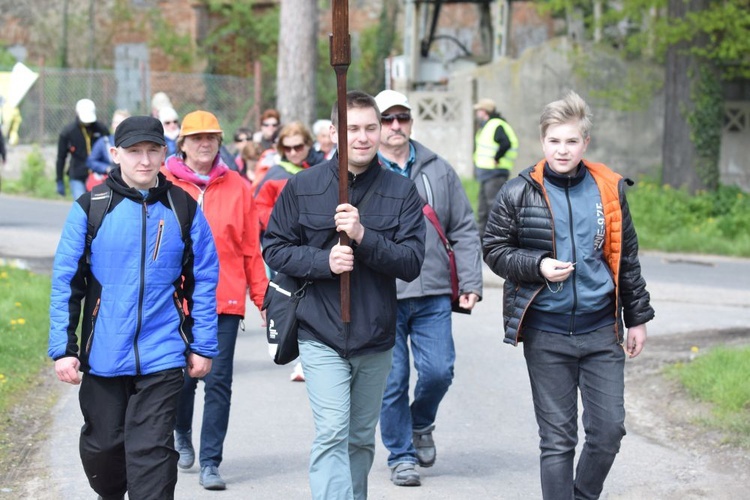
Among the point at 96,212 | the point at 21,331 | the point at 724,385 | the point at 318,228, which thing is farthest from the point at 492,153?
the point at 96,212

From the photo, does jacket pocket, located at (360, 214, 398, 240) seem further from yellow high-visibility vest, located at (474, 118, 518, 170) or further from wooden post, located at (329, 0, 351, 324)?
yellow high-visibility vest, located at (474, 118, 518, 170)

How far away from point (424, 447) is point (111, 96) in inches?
875

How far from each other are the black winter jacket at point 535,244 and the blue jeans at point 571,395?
0.38 feet

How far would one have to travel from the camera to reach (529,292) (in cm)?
550

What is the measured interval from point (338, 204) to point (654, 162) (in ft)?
70.6

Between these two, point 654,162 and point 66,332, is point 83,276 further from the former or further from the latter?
point 654,162

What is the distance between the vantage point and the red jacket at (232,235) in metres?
6.93

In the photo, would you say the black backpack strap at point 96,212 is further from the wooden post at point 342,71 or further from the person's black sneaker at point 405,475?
the person's black sneaker at point 405,475

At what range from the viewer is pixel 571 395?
555 cm

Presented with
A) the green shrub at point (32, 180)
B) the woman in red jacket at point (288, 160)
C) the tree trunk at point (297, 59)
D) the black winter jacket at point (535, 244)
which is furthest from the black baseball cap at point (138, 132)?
the green shrub at point (32, 180)

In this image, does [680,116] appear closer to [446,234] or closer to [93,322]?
[446,234]

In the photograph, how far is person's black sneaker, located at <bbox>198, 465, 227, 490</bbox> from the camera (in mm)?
6703

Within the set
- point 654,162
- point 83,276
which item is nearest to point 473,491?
point 83,276

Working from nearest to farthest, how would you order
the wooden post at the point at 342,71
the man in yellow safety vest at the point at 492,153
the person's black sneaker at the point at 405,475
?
the wooden post at the point at 342,71 < the person's black sneaker at the point at 405,475 < the man in yellow safety vest at the point at 492,153
